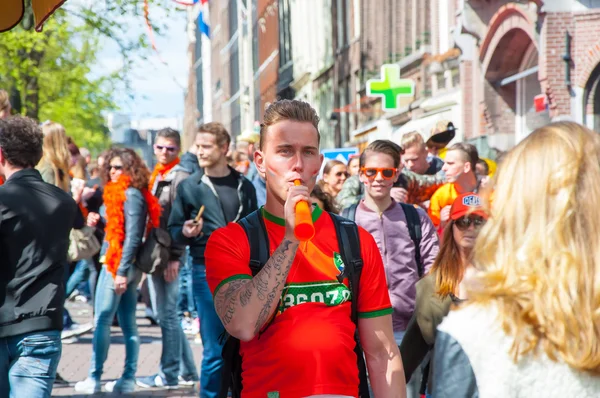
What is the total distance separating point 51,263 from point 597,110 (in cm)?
1263

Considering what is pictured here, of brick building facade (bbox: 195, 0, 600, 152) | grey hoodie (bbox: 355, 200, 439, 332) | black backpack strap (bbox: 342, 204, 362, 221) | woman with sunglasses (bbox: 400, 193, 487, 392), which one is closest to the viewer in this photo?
woman with sunglasses (bbox: 400, 193, 487, 392)

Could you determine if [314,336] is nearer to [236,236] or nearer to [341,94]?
[236,236]

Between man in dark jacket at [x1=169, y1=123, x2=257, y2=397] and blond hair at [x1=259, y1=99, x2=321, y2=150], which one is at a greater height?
blond hair at [x1=259, y1=99, x2=321, y2=150]

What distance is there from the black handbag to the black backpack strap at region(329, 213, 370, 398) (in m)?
4.86

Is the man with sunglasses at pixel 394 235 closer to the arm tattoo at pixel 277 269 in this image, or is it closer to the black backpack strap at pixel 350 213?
the black backpack strap at pixel 350 213

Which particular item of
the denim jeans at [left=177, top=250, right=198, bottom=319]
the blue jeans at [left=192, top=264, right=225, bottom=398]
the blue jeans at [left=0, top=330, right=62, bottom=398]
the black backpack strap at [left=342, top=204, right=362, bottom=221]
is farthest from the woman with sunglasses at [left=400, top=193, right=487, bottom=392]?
the denim jeans at [left=177, top=250, right=198, bottom=319]

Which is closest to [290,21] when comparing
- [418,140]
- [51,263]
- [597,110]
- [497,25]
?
[497,25]

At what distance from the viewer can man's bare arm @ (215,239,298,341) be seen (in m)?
3.17

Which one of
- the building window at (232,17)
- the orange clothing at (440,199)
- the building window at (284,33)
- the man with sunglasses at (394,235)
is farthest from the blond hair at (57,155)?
the building window at (232,17)

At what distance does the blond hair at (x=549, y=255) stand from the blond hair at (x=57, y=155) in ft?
18.4

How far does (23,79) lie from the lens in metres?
27.3

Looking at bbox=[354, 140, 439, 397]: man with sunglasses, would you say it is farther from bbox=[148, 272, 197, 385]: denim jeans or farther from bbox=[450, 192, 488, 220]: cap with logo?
bbox=[148, 272, 197, 385]: denim jeans

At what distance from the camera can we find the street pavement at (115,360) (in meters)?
8.41

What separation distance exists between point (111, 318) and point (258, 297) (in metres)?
5.18
